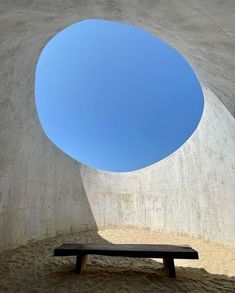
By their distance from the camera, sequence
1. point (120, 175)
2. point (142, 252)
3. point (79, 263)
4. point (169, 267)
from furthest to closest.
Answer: point (120, 175)
point (79, 263)
point (169, 267)
point (142, 252)

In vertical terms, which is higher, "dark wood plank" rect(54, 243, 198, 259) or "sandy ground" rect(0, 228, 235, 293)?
"dark wood plank" rect(54, 243, 198, 259)

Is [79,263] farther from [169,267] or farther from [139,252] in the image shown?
[169,267]

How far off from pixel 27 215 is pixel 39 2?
4594 mm

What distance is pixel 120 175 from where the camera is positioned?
9.05 m

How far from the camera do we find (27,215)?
6.05 m

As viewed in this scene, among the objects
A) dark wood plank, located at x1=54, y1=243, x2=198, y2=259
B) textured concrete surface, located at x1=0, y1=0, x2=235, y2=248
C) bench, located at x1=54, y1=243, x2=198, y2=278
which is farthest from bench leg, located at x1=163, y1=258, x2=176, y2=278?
textured concrete surface, located at x1=0, y1=0, x2=235, y2=248

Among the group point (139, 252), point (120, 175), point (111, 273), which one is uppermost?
point (120, 175)

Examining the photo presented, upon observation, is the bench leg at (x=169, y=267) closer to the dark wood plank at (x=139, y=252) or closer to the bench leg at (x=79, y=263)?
the dark wood plank at (x=139, y=252)

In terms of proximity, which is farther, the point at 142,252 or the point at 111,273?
the point at 111,273

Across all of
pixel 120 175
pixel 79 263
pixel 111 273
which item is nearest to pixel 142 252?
pixel 111 273

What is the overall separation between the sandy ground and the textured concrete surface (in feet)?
2.10

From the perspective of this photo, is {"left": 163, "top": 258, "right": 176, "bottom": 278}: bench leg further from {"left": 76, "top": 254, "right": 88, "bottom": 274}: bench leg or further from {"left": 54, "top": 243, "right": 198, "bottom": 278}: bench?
{"left": 76, "top": 254, "right": 88, "bottom": 274}: bench leg

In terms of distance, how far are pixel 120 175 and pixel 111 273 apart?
209 inches

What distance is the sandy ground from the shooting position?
→ 3.32m
